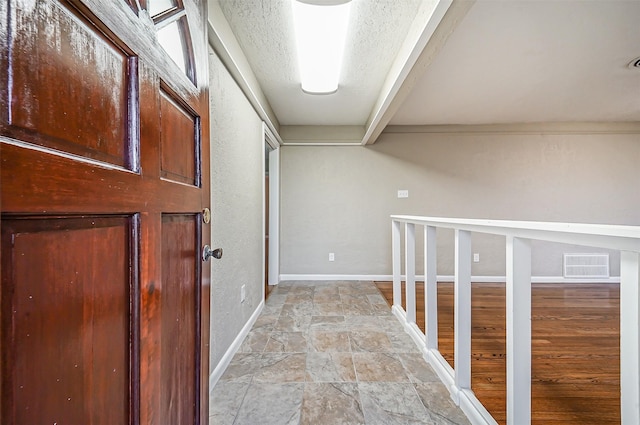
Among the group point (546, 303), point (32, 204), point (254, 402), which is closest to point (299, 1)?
point (32, 204)

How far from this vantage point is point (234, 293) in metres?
2.01

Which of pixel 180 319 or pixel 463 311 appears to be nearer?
pixel 180 319

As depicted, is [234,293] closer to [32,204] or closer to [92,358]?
[92,358]

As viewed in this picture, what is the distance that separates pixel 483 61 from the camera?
229 centimetres

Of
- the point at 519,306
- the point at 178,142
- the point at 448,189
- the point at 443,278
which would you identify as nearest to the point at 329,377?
the point at 519,306

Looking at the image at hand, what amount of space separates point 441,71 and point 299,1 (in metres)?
1.51

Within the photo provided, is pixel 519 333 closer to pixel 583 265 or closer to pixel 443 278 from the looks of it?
pixel 443 278

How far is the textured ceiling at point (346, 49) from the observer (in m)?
1.66

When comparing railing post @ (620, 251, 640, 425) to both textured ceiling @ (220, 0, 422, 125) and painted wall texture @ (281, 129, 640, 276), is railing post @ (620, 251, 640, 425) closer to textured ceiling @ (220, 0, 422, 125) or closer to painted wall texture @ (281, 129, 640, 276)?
textured ceiling @ (220, 0, 422, 125)

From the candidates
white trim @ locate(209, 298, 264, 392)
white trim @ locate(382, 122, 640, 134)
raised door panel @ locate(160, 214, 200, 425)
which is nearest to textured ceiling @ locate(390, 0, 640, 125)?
white trim @ locate(382, 122, 640, 134)

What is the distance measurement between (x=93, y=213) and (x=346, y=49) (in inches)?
81.3

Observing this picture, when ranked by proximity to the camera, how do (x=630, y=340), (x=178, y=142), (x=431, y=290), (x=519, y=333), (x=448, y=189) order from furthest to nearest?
(x=448, y=189)
(x=431, y=290)
(x=519, y=333)
(x=178, y=142)
(x=630, y=340)

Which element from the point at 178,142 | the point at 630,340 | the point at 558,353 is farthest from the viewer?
the point at 558,353

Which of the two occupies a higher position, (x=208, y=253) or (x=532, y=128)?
(x=532, y=128)
